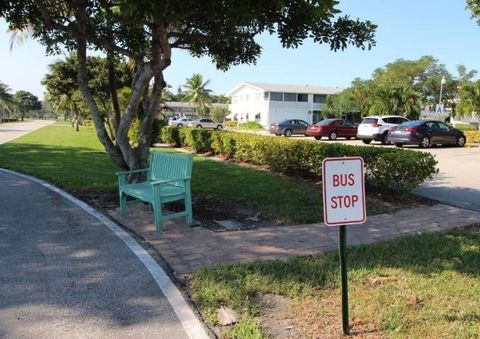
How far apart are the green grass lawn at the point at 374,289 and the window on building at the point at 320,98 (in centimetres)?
5597

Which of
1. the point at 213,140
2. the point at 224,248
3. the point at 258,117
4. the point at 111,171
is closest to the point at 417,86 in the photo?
the point at 258,117

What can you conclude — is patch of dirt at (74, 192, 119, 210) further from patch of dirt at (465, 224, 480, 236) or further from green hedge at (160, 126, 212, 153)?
green hedge at (160, 126, 212, 153)

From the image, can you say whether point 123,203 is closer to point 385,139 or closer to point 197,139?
point 197,139

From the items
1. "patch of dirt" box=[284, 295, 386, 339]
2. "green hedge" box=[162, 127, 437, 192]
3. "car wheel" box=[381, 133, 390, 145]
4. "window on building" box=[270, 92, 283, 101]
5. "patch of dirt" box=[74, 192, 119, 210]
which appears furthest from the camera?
"window on building" box=[270, 92, 283, 101]

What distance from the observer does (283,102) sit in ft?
192

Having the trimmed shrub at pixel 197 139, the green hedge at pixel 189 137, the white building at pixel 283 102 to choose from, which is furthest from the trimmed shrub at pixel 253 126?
the trimmed shrub at pixel 197 139

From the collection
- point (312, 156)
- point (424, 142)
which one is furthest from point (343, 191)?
point (424, 142)

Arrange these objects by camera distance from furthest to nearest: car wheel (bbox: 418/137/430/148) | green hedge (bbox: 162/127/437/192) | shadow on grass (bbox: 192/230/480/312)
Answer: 1. car wheel (bbox: 418/137/430/148)
2. green hedge (bbox: 162/127/437/192)
3. shadow on grass (bbox: 192/230/480/312)

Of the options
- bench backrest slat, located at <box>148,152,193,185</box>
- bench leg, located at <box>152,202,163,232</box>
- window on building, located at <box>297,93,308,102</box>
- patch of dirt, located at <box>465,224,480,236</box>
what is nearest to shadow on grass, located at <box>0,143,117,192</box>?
bench backrest slat, located at <box>148,152,193,185</box>

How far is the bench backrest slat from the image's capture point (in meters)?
7.07

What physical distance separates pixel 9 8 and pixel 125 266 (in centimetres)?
473

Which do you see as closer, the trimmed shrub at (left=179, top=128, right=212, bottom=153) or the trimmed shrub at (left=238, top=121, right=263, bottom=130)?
the trimmed shrub at (left=179, top=128, right=212, bottom=153)

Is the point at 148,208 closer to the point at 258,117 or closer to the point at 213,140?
the point at 213,140

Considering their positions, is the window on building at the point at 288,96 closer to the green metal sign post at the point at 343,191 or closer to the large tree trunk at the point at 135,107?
the large tree trunk at the point at 135,107
